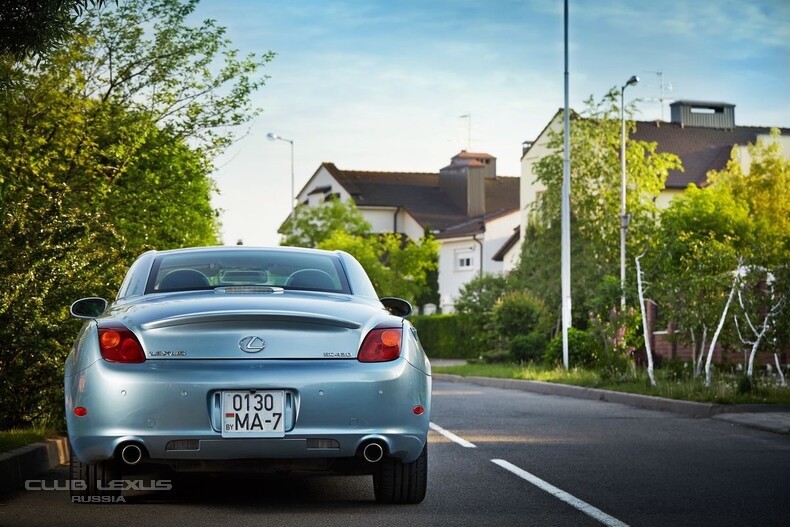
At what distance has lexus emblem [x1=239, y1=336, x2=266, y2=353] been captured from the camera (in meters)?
7.21

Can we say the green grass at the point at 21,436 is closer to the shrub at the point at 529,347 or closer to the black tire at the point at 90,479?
the black tire at the point at 90,479

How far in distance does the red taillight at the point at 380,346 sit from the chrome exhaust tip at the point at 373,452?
47cm

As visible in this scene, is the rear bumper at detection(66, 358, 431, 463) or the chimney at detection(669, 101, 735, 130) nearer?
the rear bumper at detection(66, 358, 431, 463)

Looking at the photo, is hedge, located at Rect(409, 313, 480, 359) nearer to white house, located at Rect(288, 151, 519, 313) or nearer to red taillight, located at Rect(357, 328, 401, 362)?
white house, located at Rect(288, 151, 519, 313)

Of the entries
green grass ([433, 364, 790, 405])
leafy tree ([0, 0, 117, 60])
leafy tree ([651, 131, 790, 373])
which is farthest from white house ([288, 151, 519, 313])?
leafy tree ([0, 0, 117, 60])

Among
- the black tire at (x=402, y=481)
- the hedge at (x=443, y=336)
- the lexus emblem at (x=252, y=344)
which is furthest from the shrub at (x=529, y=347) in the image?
the lexus emblem at (x=252, y=344)

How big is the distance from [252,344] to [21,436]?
4.26m

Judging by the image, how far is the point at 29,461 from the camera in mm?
9719

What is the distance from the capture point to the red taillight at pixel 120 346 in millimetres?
7195

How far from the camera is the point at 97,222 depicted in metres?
13.2

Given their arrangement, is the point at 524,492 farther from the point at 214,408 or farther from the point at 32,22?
the point at 32,22

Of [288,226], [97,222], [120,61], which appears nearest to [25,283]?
[97,222]

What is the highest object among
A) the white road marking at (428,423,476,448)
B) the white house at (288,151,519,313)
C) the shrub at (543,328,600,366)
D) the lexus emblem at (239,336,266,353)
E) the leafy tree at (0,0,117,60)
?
the white house at (288,151,519,313)

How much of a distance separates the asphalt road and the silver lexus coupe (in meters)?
0.36
